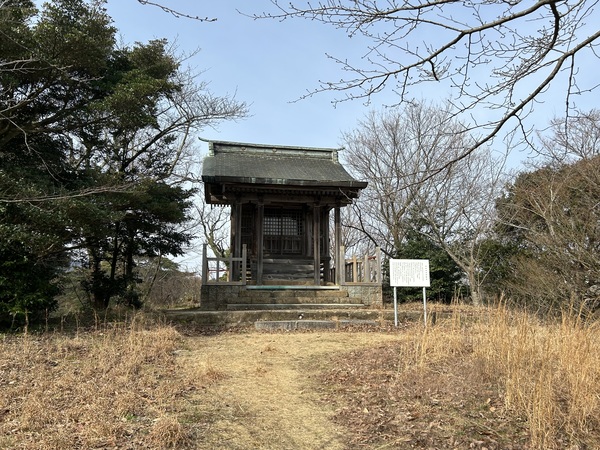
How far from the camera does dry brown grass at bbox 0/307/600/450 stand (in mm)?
3508

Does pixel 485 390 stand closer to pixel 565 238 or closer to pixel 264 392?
pixel 264 392

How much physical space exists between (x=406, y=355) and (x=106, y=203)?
7342mm

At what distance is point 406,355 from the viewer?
5641 mm

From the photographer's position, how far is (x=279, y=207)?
1462 cm

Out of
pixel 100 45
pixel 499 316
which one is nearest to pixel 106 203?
pixel 100 45

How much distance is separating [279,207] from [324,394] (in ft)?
33.5

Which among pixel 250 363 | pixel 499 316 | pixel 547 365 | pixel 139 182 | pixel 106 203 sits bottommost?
pixel 250 363

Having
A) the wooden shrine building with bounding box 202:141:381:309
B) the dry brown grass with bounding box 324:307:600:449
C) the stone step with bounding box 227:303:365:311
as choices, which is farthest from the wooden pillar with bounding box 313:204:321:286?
the dry brown grass with bounding box 324:307:600:449

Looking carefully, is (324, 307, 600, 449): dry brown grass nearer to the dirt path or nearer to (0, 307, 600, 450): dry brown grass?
(0, 307, 600, 450): dry brown grass

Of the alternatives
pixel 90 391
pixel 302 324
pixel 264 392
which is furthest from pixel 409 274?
pixel 90 391

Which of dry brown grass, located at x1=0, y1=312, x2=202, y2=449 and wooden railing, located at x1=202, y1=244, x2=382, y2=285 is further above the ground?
wooden railing, located at x1=202, y1=244, x2=382, y2=285

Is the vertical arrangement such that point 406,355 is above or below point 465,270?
below

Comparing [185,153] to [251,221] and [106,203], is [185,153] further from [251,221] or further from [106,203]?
[106,203]

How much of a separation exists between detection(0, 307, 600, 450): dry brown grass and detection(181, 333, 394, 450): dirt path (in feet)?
0.06
